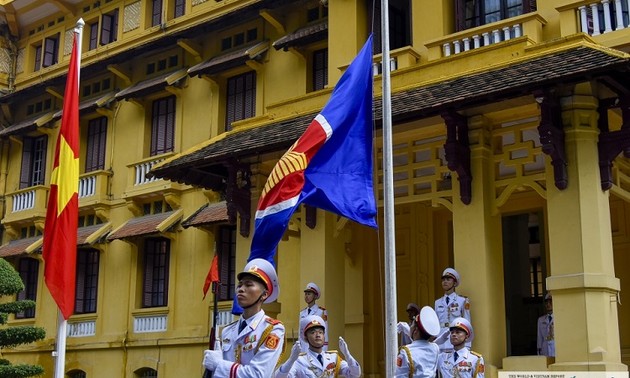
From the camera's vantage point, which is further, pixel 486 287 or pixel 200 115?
pixel 200 115

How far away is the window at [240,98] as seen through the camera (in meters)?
20.0

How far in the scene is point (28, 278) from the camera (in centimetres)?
2428

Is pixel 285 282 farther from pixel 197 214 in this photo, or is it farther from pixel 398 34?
pixel 398 34

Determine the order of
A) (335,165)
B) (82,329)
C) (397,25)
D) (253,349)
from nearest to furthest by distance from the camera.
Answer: (253,349) → (335,165) → (397,25) → (82,329)

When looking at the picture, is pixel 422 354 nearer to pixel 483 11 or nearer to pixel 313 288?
pixel 313 288

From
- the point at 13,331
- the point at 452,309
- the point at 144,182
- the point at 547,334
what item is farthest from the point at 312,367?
the point at 144,182

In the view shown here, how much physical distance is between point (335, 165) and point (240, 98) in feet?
36.0

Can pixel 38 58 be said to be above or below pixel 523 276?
above

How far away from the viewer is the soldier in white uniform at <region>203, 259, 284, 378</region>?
224 inches

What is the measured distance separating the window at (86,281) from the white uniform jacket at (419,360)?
15.1m

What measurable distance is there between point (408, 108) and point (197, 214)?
853 cm

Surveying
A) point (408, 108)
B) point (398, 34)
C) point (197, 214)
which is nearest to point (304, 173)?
point (408, 108)

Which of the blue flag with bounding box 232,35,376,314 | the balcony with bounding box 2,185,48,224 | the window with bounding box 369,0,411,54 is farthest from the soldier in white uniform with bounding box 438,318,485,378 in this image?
the balcony with bounding box 2,185,48,224

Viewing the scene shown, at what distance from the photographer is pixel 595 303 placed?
35.3 feet
